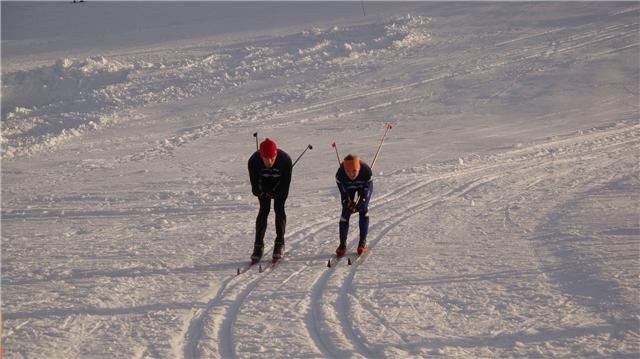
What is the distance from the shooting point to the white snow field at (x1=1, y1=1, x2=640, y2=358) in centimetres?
723

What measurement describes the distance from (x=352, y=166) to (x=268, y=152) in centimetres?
102

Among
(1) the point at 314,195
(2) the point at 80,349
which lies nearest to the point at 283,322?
(2) the point at 80,349

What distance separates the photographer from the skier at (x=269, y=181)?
29.5 feet

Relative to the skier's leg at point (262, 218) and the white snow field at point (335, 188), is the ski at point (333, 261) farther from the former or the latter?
the skier's leg at point (262, 218)

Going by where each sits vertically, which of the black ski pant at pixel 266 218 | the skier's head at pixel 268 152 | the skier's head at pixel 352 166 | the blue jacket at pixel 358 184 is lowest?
the black ski pant at pixel 266 218

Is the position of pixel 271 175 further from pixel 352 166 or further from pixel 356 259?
pixel 356 259

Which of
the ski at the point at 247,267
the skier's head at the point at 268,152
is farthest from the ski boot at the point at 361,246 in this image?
the skier's head at the point at 268,152

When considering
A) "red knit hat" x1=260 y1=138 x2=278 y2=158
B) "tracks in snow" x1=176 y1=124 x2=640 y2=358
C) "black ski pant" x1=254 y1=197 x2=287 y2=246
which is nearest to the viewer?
"tracks in snow" x1=176 y1=124 x2=640 y2=358

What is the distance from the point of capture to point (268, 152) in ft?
28.8

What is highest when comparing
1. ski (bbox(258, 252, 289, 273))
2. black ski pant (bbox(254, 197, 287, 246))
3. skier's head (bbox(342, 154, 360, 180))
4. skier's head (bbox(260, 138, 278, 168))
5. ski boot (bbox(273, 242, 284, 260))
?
skier's head (bbox(260, 138, 278, 168))

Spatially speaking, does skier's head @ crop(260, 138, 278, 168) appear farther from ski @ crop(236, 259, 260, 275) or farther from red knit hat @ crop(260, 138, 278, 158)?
ski @ crop(236, 259, 260, 275)

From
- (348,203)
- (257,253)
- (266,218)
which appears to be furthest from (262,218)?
(348,203)

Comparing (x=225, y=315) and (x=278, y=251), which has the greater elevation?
(x=278, y=251)

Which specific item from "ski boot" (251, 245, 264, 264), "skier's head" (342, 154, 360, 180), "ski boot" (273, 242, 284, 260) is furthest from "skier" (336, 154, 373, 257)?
"ski boot" (251, 245, 264, 264)
